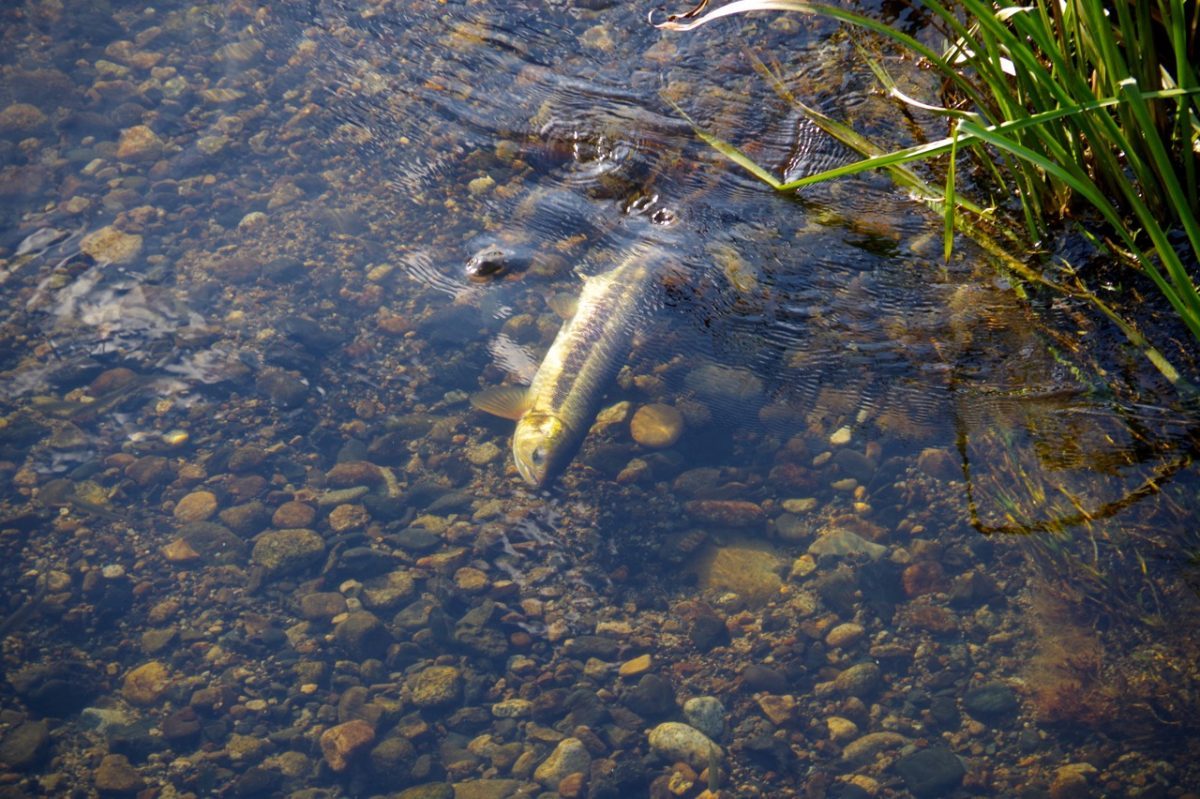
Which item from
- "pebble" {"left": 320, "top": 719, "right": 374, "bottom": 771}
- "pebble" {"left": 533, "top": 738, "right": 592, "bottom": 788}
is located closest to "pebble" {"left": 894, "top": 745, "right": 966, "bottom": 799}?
"pebble" {"left": 533, "top": 738, "right": 592, "bottom": 788}

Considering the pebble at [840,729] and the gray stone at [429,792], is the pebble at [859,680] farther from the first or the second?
the gray stone at [429,792]

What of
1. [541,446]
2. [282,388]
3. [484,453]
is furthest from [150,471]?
[541,446]

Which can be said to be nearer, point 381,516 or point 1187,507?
point 1187,507

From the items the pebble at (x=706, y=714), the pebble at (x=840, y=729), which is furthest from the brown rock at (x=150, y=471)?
the pebble at (x=840, y=729)

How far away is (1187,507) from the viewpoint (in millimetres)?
3088

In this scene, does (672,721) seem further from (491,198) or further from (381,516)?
(491,198)

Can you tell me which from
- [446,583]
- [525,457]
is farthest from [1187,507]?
[446,583]

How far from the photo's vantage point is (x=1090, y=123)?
2.65 m

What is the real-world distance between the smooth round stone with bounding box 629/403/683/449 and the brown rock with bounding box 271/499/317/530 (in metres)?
1.95

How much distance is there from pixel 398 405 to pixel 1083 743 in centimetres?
392

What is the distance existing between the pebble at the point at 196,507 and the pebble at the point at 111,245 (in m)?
1.85

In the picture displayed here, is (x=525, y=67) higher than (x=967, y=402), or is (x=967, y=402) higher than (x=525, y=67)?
(x=525, y=67)

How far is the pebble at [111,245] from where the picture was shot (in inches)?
206

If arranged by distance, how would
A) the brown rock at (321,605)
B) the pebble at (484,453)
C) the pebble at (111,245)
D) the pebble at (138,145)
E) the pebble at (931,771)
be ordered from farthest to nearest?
1. the pebble at (138,145)
2. the pebble at (111,245)
3. the pebble at (484,453)
4. the brown rock at (321,605)
5. the pebble at (931,771)
